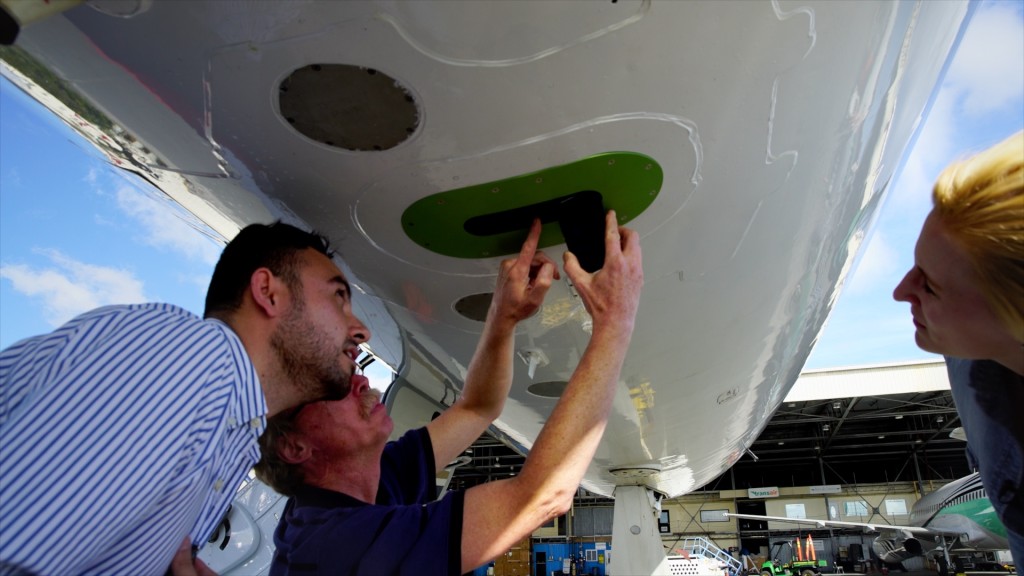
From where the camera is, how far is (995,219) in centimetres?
98

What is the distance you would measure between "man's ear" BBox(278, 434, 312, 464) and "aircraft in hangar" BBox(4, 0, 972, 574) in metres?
0.56

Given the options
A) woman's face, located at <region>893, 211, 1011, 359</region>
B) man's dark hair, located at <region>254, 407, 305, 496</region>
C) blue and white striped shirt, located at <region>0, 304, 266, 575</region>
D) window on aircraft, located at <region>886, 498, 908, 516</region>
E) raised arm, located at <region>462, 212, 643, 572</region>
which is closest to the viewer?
blue and white striped shirt, located at <region>0, 304, 266, 575</region>

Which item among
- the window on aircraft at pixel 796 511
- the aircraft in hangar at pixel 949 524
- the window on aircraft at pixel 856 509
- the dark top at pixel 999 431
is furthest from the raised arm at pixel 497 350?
the window on aircraft at pixel 856 509

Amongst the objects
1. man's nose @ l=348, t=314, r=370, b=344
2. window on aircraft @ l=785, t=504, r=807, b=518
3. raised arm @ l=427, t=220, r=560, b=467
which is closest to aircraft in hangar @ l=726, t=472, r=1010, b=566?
window on aircraft @ l=785, t=504, r=807, b=518

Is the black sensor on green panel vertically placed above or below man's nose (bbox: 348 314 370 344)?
above

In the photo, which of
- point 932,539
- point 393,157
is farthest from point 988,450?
point 932,539

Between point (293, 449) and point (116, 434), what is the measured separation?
119 cm

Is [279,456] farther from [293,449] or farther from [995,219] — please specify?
[995,219]

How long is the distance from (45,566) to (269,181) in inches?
40.3

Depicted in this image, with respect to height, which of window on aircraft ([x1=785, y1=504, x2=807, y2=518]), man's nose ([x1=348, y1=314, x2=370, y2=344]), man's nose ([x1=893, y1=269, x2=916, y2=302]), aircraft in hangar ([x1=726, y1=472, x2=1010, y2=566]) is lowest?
man's nose ([x1=348, y1=314, x2=370, y2=344])

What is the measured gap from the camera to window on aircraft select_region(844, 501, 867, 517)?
106ft

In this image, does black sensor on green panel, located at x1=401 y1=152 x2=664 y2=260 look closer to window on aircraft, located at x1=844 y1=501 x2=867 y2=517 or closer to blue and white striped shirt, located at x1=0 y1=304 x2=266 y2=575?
blue and white striped shirt, located at x1=0 y1=304 x2=266 y2=575

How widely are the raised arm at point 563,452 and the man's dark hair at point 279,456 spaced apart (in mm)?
785

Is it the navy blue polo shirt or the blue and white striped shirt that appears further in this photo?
the navy blue polo shirt
